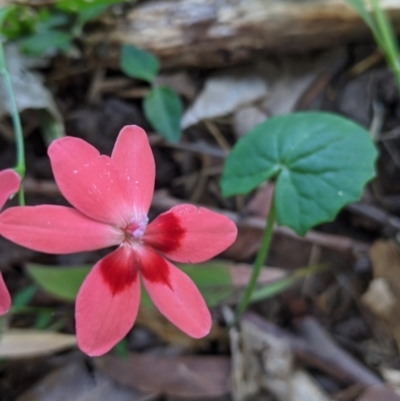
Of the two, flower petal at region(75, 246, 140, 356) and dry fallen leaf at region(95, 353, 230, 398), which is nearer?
flower petal at region(75, 246, 140, 356)

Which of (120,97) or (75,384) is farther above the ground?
(120,97)

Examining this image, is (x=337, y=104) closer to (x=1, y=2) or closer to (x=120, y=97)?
(x=120, y=97)

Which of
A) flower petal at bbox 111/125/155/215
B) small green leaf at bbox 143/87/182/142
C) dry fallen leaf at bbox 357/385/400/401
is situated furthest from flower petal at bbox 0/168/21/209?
dry fallen leaf at bbox 357/385/400/401

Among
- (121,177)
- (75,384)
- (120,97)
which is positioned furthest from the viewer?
(120,97)

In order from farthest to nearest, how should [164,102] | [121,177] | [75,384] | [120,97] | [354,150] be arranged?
1. [120,97]
2. [164,102]
3. [75,384]
4. [354,150]
5. [121,177]

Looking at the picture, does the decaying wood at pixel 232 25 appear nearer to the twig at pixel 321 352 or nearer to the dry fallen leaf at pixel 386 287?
the dry fallen leaf at pixel 386 287

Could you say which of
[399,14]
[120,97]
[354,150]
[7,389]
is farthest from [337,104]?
[7,389]

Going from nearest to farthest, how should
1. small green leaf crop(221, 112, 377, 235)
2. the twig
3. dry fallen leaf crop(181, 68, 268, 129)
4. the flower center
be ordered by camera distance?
the flower center, small green leaf crop(221, 112, 377, 235), the twig, dry fallen leaf crop(181, 68, 268, 129)

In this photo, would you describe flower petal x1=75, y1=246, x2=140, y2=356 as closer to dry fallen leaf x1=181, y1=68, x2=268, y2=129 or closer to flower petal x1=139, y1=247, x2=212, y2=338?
flower petal x1=139, y1=247, x2=212, y2=338
